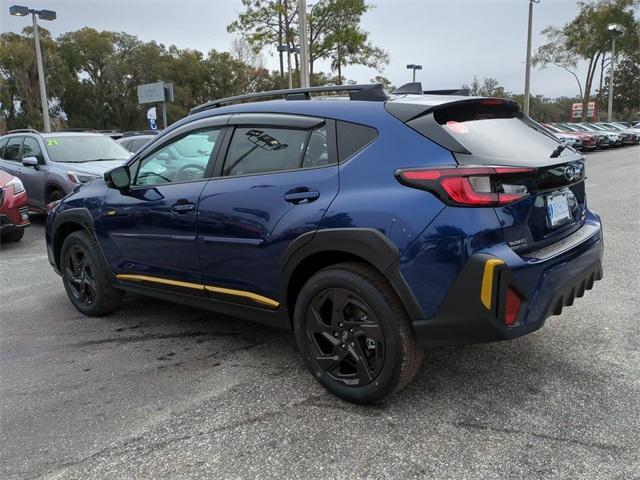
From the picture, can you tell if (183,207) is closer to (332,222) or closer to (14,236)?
(332,222)

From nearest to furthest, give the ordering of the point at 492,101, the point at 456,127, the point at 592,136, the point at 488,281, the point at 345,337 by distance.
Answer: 1. the point at 488,281
2. the point at 456,127
3. the point at 345,337
4. the point at 492,101
5. the point at 592,136

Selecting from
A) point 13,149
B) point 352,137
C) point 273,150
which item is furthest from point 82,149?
point 352,137

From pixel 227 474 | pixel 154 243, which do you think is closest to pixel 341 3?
pixel 154 243

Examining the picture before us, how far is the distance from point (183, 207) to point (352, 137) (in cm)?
132

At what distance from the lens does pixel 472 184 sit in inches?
101

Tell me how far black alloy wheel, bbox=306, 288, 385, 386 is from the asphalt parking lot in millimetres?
204

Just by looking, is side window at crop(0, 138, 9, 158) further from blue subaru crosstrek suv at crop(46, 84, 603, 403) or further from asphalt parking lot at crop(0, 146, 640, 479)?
blue subaru crosstrek suv at crop(46, 84, 603, 403)

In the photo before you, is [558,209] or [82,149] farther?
[82,149]

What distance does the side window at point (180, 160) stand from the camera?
12.1 ft

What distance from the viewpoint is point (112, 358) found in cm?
378

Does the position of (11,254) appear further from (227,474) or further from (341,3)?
(341,3)

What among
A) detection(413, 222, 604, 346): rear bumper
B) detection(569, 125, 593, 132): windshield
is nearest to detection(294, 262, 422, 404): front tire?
detection(413, 222, 604, 346): rear bumper

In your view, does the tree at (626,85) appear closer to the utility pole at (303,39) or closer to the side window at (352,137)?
the utility pole at (303,39)

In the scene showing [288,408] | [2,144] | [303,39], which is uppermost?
[303,39]
